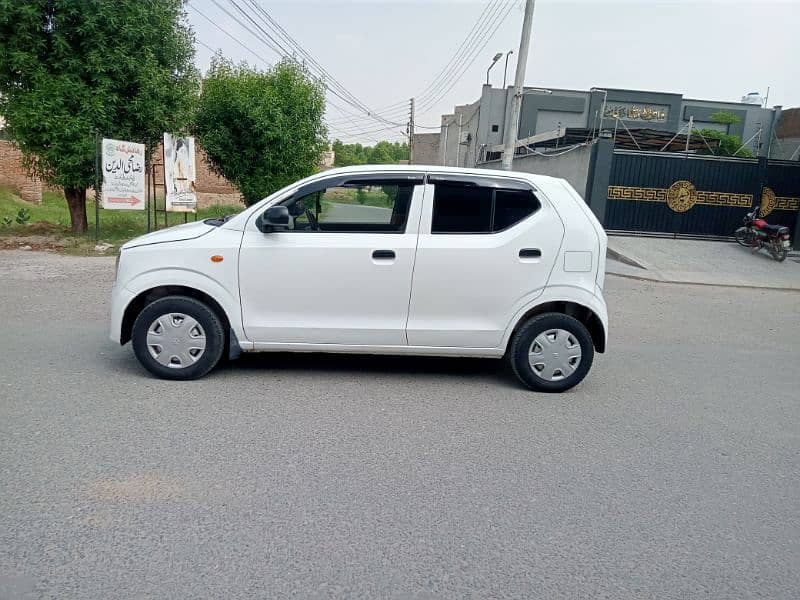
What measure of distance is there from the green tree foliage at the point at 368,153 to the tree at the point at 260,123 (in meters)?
75.0

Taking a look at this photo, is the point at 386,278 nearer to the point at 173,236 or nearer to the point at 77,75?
the point at 173,236

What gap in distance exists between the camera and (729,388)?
595 centimetres

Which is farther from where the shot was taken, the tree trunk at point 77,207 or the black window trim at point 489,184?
the tree trunk at point 77,207

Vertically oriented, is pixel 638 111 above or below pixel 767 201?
above

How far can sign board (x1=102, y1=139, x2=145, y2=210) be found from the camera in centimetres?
1278

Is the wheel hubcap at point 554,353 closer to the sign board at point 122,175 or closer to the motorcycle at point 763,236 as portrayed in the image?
the sign board at point 122,175

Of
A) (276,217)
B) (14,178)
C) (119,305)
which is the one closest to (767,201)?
(276,217)

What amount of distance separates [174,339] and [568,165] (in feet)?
53.1

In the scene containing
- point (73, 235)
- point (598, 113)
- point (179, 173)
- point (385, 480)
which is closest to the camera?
point (385, 480)

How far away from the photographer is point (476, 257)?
5.18 m

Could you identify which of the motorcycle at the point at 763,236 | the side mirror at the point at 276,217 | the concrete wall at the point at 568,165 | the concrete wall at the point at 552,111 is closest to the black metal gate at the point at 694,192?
the motorcycle at the point at 763,236

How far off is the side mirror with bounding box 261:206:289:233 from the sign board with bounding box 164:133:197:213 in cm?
1055

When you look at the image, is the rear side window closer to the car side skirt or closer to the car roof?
the car roof

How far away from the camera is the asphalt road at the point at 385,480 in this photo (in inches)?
112
